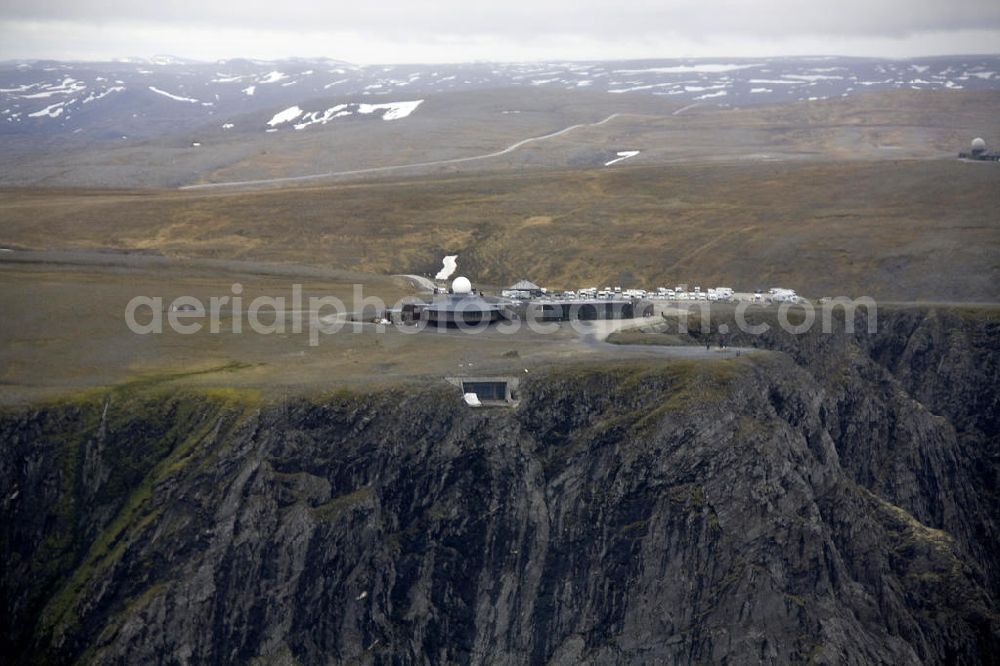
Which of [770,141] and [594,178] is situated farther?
[770,141]

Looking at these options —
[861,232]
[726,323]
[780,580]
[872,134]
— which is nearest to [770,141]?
[872,134]

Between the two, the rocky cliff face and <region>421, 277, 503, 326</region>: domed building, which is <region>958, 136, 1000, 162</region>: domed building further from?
the rocky cliff face

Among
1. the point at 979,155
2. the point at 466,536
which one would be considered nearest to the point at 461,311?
the point at 466,536

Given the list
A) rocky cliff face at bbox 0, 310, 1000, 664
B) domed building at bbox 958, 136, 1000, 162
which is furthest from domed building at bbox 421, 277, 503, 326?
domed building at bbox 958, 136, 1000, 162

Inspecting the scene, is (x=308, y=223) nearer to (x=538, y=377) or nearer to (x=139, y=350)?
(x=139, y=350)

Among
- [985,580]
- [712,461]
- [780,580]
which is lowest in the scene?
[985,580]

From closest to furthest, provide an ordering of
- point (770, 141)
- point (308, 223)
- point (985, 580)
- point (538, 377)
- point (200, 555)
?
point (200, 555) < point (538, 377) < point (985, 580) < point (308, 223) < point (770, 141)

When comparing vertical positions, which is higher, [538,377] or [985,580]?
[538,377]

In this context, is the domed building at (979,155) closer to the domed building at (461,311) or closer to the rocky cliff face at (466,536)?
the domed building at (461,311)
